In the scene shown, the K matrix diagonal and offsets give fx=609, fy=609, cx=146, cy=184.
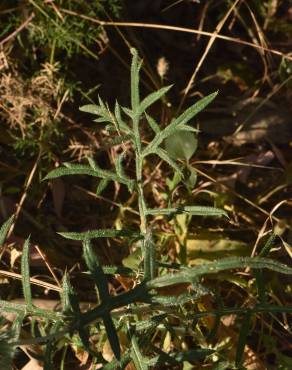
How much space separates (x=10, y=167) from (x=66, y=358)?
848 millimetres

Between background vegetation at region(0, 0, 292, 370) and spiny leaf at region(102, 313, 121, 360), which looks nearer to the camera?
spiny leaf at region(102, 313, 121, 360)

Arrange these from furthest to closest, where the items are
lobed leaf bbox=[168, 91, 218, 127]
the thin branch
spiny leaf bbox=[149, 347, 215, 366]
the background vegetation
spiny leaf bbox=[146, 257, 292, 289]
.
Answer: the thin branch
the background vegetation
lobed leaf bbox=[168, 91, 218, 127]
spiny leaf bbox=[149, 347, 215, 366]
spiny leaf bbox=[146, 257, 292, 289]

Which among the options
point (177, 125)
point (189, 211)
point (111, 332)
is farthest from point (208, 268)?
point (177, 125)

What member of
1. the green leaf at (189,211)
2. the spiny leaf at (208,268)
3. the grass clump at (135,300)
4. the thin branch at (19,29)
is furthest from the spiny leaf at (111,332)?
the thin branch at (19,29)

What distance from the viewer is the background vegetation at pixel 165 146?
2.40 m

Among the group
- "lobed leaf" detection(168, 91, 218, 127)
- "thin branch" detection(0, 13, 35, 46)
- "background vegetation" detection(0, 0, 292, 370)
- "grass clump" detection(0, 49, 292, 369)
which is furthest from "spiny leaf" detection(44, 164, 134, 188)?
"thin branch" detection(0, 13, 35, 46)

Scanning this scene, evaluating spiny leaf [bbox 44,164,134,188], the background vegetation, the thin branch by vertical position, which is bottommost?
the background vegetation

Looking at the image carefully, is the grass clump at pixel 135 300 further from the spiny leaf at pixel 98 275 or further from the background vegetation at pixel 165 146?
the background vegetation at pixel 165 146

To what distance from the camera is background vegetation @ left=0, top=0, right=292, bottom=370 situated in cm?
240

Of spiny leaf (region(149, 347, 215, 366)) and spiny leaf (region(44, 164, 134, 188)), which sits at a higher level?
spiny leaf (region(44, 164, 134, 188))

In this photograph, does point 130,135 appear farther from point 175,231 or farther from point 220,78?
point 220,78

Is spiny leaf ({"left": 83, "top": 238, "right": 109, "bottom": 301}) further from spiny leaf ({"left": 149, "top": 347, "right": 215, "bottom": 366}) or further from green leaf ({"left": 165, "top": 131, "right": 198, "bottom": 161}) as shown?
green leaf ({"left": 165, "top": 131, "right": 198, "bottom": 161})

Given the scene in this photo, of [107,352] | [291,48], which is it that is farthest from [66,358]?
[291,48]

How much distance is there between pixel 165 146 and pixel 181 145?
7 cm
